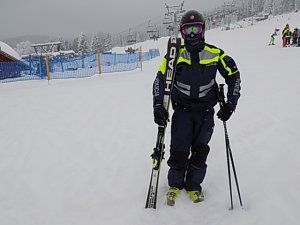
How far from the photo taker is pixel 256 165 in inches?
152

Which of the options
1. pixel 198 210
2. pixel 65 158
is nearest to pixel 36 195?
pixel 65 158

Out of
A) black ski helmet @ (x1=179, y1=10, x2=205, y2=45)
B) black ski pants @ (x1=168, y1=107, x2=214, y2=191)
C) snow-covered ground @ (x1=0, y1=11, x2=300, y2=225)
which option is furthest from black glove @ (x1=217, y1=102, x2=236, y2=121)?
snow-covered ground @ (x1=0, y1=11, x2=300, y2=225)

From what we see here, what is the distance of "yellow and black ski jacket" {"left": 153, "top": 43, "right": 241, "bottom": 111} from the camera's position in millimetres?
2885

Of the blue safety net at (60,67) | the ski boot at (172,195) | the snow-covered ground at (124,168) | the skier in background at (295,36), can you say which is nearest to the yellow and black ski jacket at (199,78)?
the ski boot at (172,195)

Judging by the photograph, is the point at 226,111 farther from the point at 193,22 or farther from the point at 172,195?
the point at 172,195

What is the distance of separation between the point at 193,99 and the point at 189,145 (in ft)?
1.82

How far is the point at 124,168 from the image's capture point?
13.7 feet

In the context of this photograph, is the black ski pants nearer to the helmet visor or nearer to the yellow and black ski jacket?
the yellow and black ski jacket

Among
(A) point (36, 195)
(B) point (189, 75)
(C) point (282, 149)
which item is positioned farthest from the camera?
(C) point (282, 149)

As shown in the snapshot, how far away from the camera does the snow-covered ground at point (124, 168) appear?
9.82 feet

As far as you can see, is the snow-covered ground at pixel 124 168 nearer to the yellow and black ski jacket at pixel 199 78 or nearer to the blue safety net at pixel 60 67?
the yellow and black ski jacket at pixel 199 78

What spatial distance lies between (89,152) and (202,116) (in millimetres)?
2526

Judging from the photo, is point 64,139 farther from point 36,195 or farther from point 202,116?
point 202,116

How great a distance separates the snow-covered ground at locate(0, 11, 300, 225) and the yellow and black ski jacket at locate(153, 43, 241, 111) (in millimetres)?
1199
